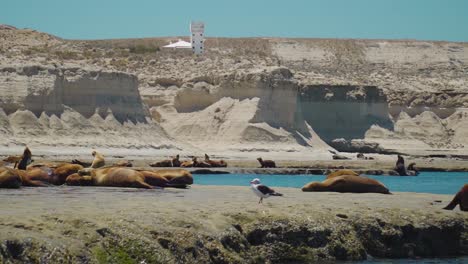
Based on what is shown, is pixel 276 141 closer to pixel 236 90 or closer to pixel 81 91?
pixel 236 90

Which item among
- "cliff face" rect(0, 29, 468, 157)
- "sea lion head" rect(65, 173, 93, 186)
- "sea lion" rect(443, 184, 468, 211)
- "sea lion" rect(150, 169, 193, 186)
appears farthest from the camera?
"cliff face" rect(0, 29, 468, 157)

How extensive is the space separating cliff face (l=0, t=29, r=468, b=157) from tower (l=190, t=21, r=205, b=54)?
4.75 m

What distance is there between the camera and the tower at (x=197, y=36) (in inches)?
3745

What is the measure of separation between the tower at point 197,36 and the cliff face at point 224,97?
4.75 m

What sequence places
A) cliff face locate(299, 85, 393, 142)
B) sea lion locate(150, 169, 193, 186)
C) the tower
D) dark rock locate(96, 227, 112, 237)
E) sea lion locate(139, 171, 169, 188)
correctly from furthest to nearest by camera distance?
the tower, cliff face locate(299, 85, 393, 142), sea lion locate(150, 169, 193, 186), sea lion locate(139, 171, 169, 188), dark rock locate(96, 227, 112, 237)

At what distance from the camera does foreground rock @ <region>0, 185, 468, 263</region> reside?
1302 cm

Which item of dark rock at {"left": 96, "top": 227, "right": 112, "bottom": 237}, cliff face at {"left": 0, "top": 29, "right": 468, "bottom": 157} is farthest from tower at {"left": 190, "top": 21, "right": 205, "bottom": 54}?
dark rock at {"left": 96, "top": 227, "right": 112, "bottom": 237}

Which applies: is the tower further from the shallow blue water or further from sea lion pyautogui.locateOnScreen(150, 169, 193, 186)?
sea lion pyautogui.locateOnScreen(150, 169, 193, 186)

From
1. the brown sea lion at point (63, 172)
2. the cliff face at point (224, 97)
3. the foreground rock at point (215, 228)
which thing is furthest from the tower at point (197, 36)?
the foreground rock at point (215, 228)

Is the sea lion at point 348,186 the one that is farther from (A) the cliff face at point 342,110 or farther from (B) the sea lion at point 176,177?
(A) the cliff face at point 342,110

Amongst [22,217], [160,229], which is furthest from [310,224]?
[22,217]

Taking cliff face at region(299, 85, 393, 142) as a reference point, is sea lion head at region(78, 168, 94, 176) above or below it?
above

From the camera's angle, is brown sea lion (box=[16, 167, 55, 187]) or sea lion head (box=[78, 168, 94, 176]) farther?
sea lion head (box=[78, 168, 94, 176])

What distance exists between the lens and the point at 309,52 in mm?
136250
